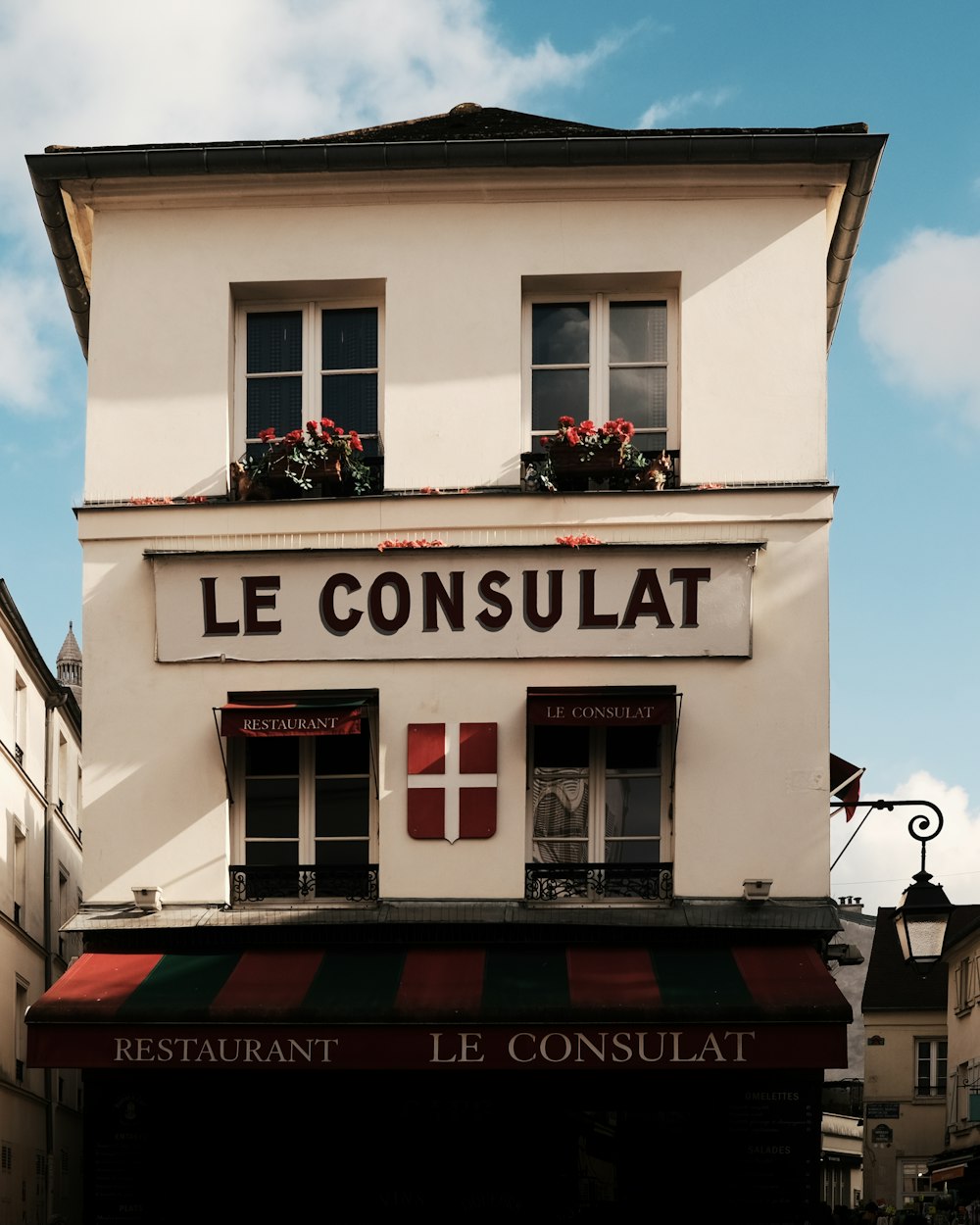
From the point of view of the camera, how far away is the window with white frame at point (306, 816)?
603 inches

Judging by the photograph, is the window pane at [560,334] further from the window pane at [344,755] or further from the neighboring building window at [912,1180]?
the neighboring building window at [912,1180]

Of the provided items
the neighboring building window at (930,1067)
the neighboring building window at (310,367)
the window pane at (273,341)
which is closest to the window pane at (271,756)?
the neighboring building window at (310,367)

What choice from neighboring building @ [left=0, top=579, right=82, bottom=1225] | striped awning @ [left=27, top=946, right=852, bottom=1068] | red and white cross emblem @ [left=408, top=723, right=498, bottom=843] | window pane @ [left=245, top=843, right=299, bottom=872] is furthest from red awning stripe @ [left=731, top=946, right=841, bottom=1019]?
neighboring building @ [left=0, top=579, right=82, bottom=1225]

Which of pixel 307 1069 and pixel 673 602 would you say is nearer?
pixel 307 1069

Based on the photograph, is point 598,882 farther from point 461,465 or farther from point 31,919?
point 31,919

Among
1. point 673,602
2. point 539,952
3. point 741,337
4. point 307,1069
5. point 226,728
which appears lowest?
point 307,1069

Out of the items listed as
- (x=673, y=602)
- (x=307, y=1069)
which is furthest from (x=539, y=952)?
(x=673, y=602)

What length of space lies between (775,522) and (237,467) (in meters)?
4.83

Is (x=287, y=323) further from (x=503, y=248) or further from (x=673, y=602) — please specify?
(x=673, y=602)

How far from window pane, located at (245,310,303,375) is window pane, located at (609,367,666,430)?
9.51 ft

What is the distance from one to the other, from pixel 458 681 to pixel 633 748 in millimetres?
1646

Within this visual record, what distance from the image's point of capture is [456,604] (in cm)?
1546

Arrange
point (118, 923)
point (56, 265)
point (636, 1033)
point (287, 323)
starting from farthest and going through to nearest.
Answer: point (56, 265) → point (287, 323) → point (118, 923) → point (636, 1033)

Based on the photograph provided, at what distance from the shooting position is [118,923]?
15078 mm
